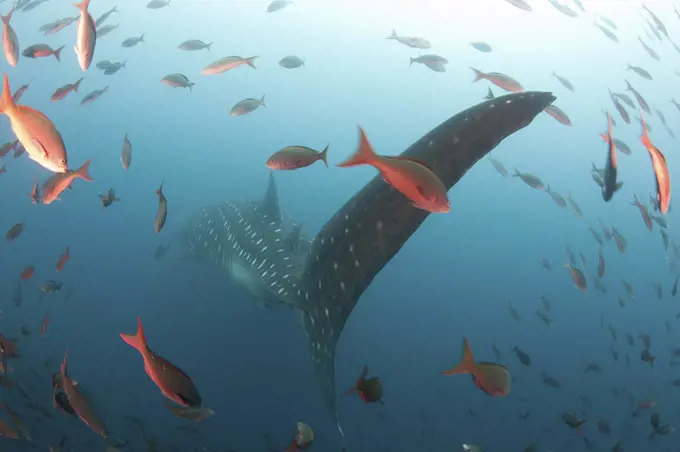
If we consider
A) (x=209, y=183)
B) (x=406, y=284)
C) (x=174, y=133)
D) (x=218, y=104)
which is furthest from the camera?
(x=218, y=104)

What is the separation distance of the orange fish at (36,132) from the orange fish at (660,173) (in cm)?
360

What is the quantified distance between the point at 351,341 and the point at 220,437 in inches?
259

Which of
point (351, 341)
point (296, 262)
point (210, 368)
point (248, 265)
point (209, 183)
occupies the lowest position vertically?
point (209, 183)

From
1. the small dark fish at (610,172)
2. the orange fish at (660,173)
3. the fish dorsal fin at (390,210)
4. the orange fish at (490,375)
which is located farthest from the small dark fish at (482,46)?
the fish dorsal fin at (390,210)

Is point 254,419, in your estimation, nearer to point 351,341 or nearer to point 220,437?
point 220,437

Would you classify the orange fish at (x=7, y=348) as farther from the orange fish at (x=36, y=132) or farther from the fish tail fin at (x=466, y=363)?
the fish tail fin at (x=466, y=363)

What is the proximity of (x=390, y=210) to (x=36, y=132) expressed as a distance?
7.70ft

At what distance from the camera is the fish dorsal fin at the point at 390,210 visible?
6.41 feet

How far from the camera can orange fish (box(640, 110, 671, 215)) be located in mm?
2547

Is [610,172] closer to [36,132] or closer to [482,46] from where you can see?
[36,132]

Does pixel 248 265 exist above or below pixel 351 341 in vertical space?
above

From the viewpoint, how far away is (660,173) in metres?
2.60

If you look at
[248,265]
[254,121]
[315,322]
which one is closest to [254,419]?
[248,265]

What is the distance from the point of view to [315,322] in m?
3.01
